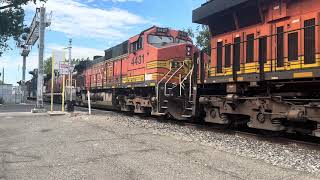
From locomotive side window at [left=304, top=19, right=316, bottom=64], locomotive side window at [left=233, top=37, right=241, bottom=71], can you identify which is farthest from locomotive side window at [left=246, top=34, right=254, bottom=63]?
locomotive side window at [left=304, top=19, right=316, bottom=64]

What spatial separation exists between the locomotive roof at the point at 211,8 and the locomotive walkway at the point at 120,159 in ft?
12.9

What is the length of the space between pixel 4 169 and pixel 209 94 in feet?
24.3

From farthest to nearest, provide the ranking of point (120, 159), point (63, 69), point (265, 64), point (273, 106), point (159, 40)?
point (63, 69) → point (159, 40) → point (265, 64) → point (273, 106) → point (120, 159)

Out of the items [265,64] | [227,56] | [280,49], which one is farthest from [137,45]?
[280,49]

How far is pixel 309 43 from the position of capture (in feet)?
30.1

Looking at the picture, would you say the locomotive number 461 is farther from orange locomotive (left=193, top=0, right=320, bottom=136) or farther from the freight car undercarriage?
the freight car undercarriage

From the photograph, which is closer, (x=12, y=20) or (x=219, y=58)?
(x=219, y=58)

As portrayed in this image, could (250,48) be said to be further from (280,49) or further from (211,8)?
(211,8)

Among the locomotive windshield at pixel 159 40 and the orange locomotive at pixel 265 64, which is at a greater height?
the locomotive windshield at pixel 159 40

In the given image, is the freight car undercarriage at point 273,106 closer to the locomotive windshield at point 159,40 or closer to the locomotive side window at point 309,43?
the locomotive side window at point 309,43

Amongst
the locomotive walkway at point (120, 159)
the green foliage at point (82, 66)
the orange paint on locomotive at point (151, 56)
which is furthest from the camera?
the green foliage at point (82, 66)

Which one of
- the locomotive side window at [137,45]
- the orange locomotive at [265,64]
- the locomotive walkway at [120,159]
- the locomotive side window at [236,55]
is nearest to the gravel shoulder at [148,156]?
the locomotive walkway at [120,159]

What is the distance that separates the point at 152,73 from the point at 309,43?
8.05 meters

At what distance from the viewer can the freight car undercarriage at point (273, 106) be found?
8992mm
